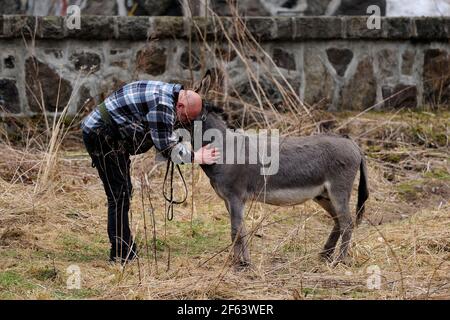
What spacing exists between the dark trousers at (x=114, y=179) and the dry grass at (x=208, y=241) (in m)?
0.20

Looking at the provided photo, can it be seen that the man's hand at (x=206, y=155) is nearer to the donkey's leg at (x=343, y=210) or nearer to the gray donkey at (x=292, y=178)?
the gray donkey at (x=292, y=178)

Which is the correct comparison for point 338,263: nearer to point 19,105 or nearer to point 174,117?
point 174,117

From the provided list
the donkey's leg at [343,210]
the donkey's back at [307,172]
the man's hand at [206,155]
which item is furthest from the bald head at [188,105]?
the donkey's leg at [343,210]

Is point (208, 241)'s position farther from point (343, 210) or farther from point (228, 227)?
point (343, 210)

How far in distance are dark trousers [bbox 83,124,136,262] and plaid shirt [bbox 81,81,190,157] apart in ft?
0.30

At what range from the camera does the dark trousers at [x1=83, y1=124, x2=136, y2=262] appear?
702cm

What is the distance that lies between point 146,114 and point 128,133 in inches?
8.1

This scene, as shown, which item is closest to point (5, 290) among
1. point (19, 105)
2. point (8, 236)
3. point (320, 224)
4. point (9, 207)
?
point (8, 236)

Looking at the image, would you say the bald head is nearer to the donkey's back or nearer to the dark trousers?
the dark trousers

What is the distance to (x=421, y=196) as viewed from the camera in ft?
30.9

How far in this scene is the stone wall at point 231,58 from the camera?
416 inches

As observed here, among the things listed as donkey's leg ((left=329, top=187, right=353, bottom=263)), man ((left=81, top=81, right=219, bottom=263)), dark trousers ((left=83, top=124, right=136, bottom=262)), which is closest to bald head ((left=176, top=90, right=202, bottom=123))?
man ((left=81, top=81, right=219, bottom=263))

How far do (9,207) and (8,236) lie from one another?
600 mm

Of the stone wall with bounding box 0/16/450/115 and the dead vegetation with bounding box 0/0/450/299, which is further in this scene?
the stone wall with bounding box 0/16/450/115
